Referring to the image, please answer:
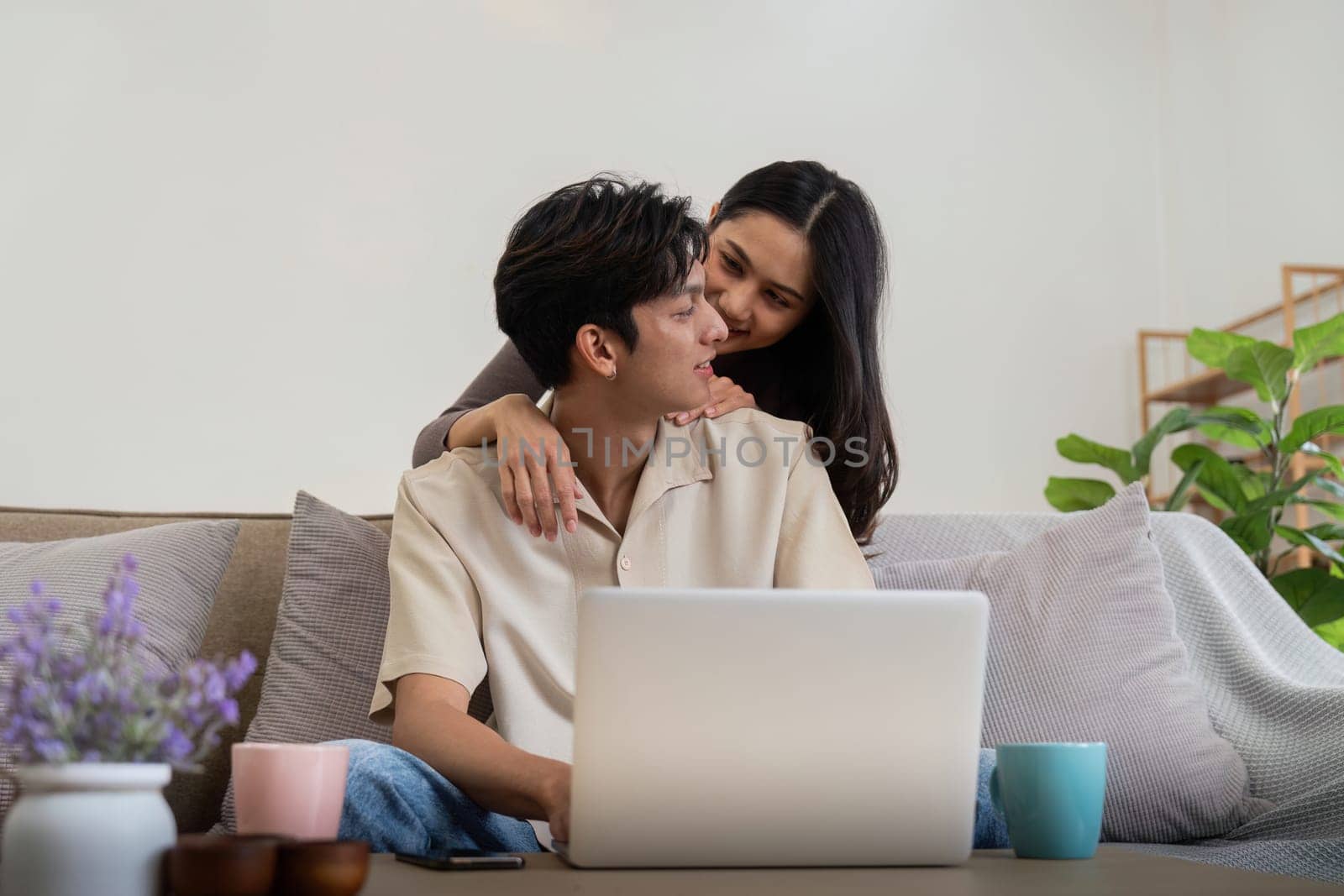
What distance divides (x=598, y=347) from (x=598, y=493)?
17 centimetres

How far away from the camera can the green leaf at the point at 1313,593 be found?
2479 millimetres

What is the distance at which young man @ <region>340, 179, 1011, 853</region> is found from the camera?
4.45 ft

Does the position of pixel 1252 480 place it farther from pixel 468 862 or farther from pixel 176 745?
pixel 176 745

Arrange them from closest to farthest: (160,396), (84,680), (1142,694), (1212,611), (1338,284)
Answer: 1. (84,680)
2. (1142,694)
3. (1212,611)
4. (160,396)
5. (1338,284)

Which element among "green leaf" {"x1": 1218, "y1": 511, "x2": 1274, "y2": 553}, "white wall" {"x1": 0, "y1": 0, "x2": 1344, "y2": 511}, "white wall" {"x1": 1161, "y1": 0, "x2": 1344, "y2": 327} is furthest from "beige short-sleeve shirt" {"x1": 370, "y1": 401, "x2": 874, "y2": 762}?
"white wall" {"x1": 1161, "y1": 0, "x2": 1344, "y2": 327}

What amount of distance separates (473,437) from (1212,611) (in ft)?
3.18

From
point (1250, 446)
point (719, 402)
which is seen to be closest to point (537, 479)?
point (719, 402)

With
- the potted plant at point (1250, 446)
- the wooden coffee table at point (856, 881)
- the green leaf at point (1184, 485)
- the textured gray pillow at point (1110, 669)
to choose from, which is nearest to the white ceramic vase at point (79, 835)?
the wooden coffee table at point (856, 881)

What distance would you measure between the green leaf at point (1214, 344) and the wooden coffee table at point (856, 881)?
2.60 metres

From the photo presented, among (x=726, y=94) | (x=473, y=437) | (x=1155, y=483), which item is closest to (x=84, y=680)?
(x=473, y=437)

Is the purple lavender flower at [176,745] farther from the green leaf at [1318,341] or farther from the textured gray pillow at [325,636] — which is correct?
the green leaf at [1318,341]

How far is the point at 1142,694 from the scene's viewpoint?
1.46 meters

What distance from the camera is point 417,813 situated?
1.05m

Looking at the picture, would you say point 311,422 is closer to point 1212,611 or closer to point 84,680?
point 1212,611
